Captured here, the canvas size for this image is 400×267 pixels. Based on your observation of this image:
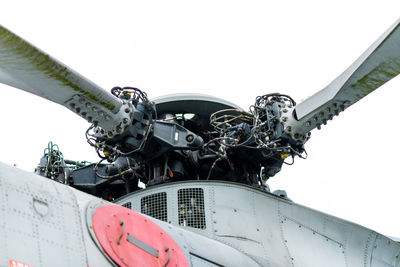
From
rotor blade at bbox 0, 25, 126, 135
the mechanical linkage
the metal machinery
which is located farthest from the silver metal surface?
Result: rotor blade at bbox 0, 25, 126, 135

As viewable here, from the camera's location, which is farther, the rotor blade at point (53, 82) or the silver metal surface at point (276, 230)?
the silver metal surface at point (276, 230)

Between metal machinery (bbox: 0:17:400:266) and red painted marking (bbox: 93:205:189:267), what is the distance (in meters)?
0.01

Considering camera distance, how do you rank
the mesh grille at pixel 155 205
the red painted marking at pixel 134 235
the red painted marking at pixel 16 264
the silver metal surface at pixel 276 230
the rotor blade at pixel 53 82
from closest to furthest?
the red painted marking at pixel 16 264, the red painted marking at pixel 134 235, the rotor blade at pixel 53 82, the silver metal surface at pixel 276 230, the mesh grille at pixel 155 205

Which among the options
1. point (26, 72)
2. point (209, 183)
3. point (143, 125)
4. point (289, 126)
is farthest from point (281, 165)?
point (26, 72)

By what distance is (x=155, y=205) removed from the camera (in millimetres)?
8812

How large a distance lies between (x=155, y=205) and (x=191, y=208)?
51 cm

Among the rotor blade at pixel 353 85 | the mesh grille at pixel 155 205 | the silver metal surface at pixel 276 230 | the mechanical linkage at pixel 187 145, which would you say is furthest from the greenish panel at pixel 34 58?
the rotor blade at pixel 353 85

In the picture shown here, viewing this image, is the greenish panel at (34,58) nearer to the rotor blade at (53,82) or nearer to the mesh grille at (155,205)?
the rotor blade at (53,82)

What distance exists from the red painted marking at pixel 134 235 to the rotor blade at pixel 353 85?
3.12 m

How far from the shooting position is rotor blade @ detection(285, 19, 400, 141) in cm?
736

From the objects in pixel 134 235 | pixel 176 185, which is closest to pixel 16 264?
pixel 134 235

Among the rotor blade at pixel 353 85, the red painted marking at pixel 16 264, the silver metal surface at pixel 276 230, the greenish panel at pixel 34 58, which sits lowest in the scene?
the red painted marking at pixel 16 264

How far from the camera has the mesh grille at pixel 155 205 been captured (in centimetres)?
870

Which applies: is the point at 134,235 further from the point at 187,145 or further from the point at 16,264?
the point at 187,145
